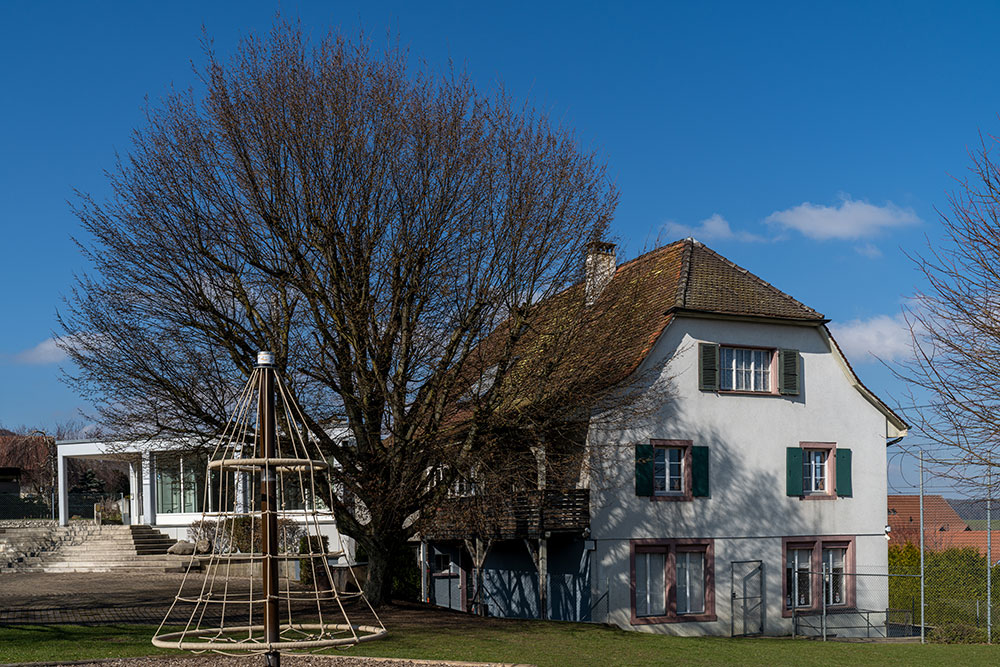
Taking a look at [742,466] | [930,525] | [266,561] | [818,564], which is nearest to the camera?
[266,561]

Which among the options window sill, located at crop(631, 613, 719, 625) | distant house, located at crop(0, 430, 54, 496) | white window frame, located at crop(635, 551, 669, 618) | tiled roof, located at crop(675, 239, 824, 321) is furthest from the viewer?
distant house, located at crop(0, 430, 54, 496)

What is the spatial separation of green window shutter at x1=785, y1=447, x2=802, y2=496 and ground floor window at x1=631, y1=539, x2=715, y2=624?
319cm

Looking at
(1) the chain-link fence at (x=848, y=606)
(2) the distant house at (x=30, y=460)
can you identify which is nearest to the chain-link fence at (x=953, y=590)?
(1) the chain-link fence at (x=848, y=606)

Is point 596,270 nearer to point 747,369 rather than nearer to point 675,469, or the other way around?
point 675,469

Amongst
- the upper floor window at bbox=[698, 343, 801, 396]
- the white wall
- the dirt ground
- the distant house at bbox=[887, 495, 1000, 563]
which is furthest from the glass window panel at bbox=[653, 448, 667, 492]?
the distant house at bbox=[887, 495, 1000, 563]

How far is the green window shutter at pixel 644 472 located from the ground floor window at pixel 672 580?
50.3 inches

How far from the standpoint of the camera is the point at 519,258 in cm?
1933

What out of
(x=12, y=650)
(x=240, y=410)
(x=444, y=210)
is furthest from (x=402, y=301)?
(x=240, y=410)

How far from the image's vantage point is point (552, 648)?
16719 mm

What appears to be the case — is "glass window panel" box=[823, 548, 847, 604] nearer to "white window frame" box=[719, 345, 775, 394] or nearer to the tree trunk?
"white window frame" box=[719, 345, 775, 394]

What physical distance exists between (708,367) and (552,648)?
1290 centimetres

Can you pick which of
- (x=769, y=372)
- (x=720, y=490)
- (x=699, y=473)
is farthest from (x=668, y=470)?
(x=769, y=372)

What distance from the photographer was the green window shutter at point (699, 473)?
27438 mm

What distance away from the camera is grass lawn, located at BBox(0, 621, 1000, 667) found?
14.5 m
